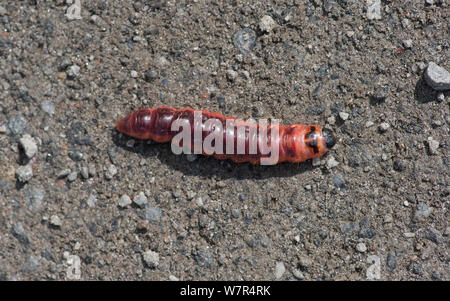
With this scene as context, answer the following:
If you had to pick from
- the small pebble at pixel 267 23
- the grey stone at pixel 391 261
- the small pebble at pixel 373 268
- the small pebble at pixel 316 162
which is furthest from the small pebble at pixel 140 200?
the grey stone at pixel 391 261

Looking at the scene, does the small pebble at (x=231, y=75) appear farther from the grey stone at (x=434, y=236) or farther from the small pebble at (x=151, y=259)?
the grey stone at (x=434, y=236)

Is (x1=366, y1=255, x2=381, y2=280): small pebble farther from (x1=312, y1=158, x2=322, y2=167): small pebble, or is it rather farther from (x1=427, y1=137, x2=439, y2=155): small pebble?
(x1=427, y1=137, x2=439, y2=155): small pebble

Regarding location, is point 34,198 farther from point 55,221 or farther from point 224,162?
point 224,162

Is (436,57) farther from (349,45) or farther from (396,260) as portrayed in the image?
(396,260)

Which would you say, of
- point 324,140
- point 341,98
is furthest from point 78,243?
point 341,98

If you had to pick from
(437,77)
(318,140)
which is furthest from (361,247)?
(437,77)
